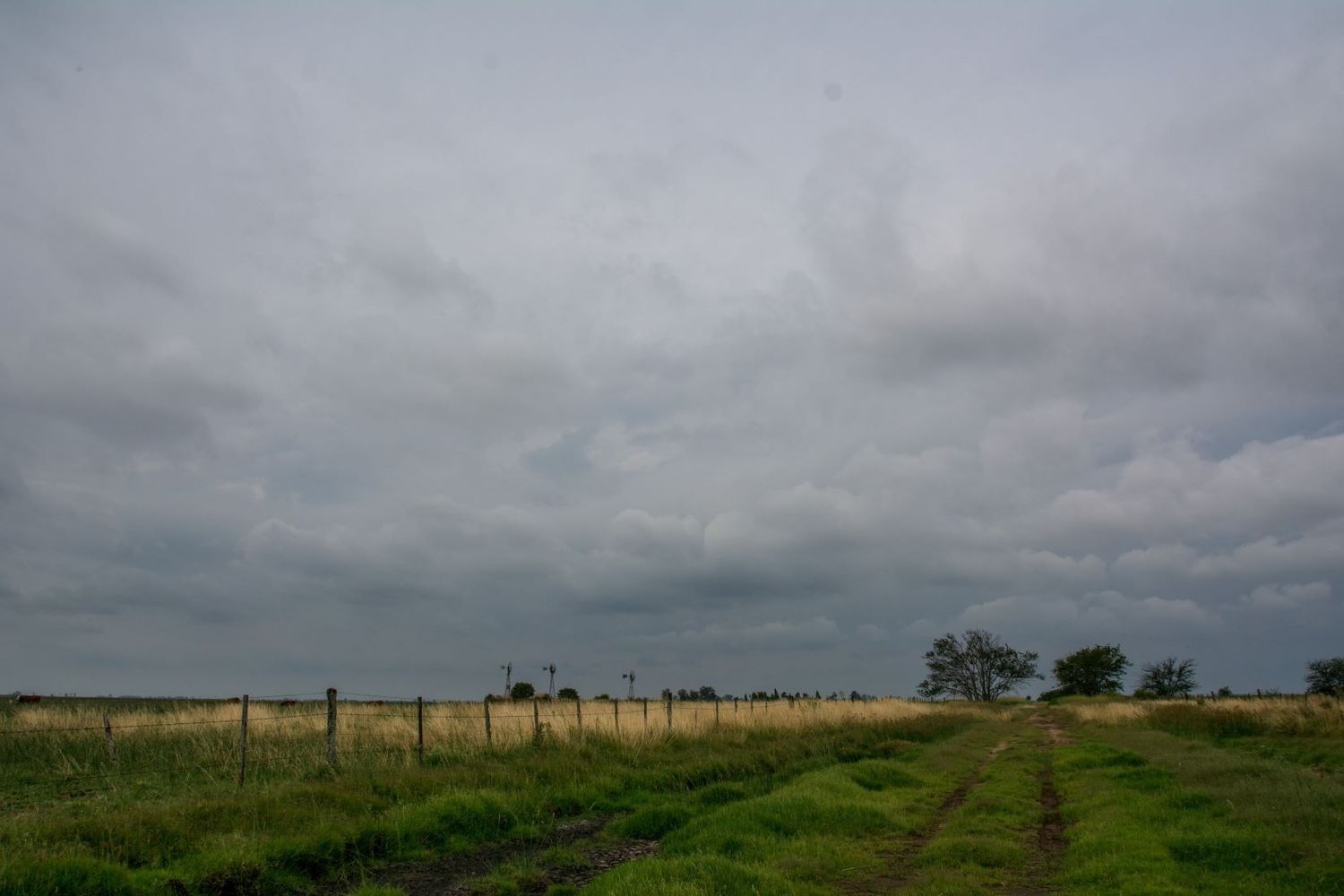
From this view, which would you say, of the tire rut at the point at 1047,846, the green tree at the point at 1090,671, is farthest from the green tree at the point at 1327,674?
the tire rut at the point at 1047,846

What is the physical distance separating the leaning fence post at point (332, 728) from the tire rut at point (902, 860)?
35.2ft

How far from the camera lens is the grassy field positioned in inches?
367

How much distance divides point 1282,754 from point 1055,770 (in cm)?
752

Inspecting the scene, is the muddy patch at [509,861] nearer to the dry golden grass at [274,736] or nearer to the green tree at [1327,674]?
the dry golden grass at [274,736]

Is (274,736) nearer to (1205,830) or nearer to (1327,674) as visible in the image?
(1205,830)

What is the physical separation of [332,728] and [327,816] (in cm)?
505

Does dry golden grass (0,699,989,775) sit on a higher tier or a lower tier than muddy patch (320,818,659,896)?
higher

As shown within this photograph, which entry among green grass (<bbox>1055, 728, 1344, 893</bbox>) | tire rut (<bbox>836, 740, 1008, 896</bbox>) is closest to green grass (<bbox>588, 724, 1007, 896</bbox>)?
tire rut (<bbox>836, 740, 1008, 896</bbox>)

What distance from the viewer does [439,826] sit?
484 inches

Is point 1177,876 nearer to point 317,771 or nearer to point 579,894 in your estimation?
point 579,894

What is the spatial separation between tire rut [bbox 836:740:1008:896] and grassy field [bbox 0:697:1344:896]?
5 centimetres

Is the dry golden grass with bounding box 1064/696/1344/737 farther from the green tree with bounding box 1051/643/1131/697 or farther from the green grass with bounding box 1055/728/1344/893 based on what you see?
the green tree with bounding box 1051/643/1131/697

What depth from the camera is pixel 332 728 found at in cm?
1648

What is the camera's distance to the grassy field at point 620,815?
933cm
